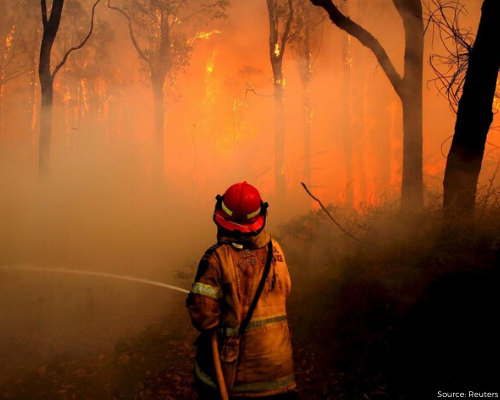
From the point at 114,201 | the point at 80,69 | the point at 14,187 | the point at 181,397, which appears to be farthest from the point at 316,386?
the point at 80,69

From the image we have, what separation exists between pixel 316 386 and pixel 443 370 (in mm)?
1435

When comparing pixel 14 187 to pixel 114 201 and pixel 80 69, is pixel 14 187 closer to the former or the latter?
pixel 114 201

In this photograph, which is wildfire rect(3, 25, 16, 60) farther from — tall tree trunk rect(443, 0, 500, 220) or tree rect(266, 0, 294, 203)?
tall tree trunk rect(443, 0, 500, 220)

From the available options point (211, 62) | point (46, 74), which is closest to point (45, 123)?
point (46, 74)

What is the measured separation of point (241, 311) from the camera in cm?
237

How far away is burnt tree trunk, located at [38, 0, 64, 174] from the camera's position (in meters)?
10.8

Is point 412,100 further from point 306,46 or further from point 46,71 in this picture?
point 306,46

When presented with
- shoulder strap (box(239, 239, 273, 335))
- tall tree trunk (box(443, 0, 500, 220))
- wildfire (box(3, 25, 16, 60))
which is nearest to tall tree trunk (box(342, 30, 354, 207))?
tall tree trunk (box(443, 0, 500, 220))

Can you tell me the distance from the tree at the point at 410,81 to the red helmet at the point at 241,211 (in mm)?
4854

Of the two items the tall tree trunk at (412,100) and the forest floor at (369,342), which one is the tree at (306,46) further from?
the forest floor at (369,342)

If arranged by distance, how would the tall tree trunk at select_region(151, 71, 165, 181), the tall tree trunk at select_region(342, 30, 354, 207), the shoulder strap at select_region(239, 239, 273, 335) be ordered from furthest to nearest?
the tall tree trunk at select_region(342, 30, 354, 207) < the tall tree trunk at select_region(151, 71, 165, 181) < the shoulder strap at select_region(239, 239, 273, 335)

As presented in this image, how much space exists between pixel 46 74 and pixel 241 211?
11266 mm

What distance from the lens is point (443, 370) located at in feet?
11.2

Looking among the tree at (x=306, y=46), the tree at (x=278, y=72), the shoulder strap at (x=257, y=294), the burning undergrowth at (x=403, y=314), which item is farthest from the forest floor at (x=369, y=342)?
the tree at (x=306, y=46)
